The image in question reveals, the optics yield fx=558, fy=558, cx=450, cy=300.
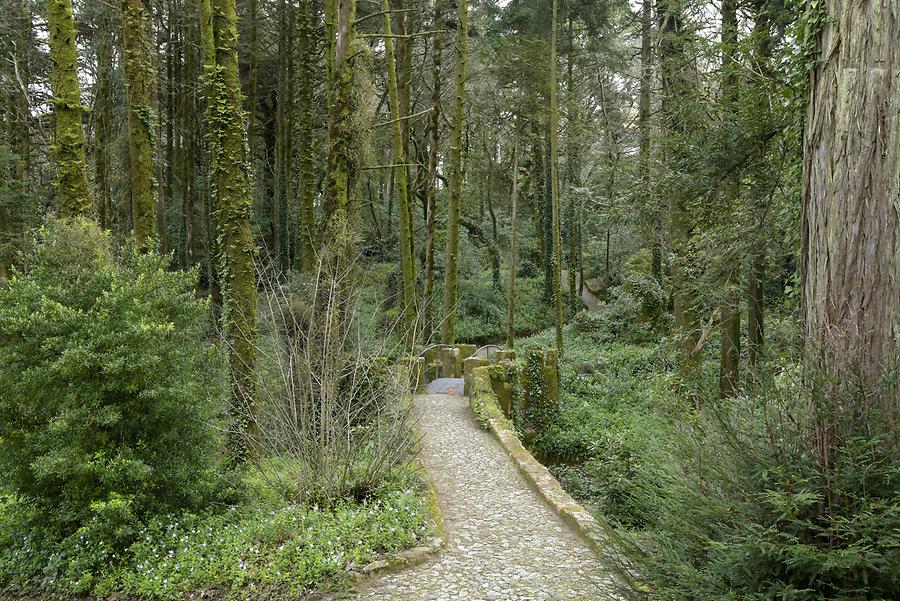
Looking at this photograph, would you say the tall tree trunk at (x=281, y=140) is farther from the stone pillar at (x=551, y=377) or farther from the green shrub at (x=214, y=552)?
the green shrub at (x=214, y=552)

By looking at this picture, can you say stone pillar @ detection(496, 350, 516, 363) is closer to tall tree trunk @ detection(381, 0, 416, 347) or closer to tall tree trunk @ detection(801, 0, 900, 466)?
tall tree trunk @ detection(381, 0, 416, 347)

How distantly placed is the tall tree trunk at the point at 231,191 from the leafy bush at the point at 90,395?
1951mm

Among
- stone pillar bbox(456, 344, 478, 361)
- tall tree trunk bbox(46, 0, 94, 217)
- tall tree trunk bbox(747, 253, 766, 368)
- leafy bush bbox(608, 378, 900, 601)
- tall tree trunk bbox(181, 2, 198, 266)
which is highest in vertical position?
tall tree trunk bbox(181, 2, 198, 266)

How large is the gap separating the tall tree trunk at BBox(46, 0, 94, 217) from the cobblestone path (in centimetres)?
572

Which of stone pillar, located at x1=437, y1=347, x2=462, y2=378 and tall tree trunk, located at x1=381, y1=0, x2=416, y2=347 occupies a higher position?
Answer: tall tree trunk, located at x1=381, y1=0, x2=416, y2=347

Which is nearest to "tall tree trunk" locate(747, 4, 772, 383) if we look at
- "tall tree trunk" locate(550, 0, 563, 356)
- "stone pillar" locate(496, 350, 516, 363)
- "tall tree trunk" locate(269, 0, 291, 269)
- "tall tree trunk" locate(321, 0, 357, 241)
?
"stone pillar" locate(496, 350, 516, 363)

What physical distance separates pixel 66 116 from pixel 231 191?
2.11 metres

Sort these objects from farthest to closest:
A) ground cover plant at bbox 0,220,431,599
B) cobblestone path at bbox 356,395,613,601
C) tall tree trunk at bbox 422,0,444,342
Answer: tall tree trunk at bbox 422,0,444,342 < ground cover plant at bbox 0,220,431,599 < cobblestone path at bbox 356,395,613,601

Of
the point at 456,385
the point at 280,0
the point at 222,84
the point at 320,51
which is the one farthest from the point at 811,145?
the point at 280,0

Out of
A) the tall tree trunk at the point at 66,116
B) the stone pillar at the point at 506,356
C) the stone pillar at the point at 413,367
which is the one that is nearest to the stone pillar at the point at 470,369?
the stone pillar at the point at 506,356

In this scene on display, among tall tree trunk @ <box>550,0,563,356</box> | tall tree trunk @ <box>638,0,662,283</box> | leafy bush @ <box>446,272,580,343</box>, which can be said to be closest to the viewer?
tall tree trunk @ <box>638,0,662,283</box>

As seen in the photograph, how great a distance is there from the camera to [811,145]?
3391 mm

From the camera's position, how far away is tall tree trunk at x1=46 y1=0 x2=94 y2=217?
690 cm

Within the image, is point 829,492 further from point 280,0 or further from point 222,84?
point 280,0
